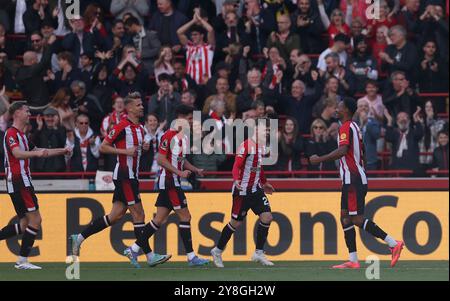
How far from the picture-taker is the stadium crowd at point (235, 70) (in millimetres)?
18297

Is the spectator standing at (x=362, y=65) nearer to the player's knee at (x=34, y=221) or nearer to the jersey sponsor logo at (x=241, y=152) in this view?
the jersey sponsor logo at (x=241, y=152)

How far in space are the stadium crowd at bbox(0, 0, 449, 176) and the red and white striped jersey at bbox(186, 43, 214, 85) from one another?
0.05 feet

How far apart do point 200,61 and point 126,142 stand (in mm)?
4862

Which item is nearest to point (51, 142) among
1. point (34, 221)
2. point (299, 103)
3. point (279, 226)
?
point (34, 221)

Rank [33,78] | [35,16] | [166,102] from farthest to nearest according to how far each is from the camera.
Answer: [35,16] → [33,78] → [166,102]

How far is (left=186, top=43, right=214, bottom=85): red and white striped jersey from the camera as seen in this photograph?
64.2 feet

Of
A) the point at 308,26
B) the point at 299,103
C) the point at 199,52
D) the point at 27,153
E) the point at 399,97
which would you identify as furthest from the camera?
the point at 308,26

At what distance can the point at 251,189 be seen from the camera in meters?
15.3

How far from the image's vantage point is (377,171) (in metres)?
18.0

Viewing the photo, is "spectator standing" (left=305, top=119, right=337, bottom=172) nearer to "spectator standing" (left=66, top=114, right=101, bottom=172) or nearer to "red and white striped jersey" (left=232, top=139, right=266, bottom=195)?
"red and white striped jersey" (left=232, top=139, right=266, bottom=195)

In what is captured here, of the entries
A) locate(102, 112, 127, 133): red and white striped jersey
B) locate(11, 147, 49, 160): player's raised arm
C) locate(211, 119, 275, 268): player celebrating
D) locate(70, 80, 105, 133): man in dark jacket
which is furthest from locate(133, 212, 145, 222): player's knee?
locate(70, 80, 105, 133): man in dark jacket

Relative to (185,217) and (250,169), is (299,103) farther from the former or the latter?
A: (185,217)

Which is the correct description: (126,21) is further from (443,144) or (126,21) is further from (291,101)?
(443,144)
